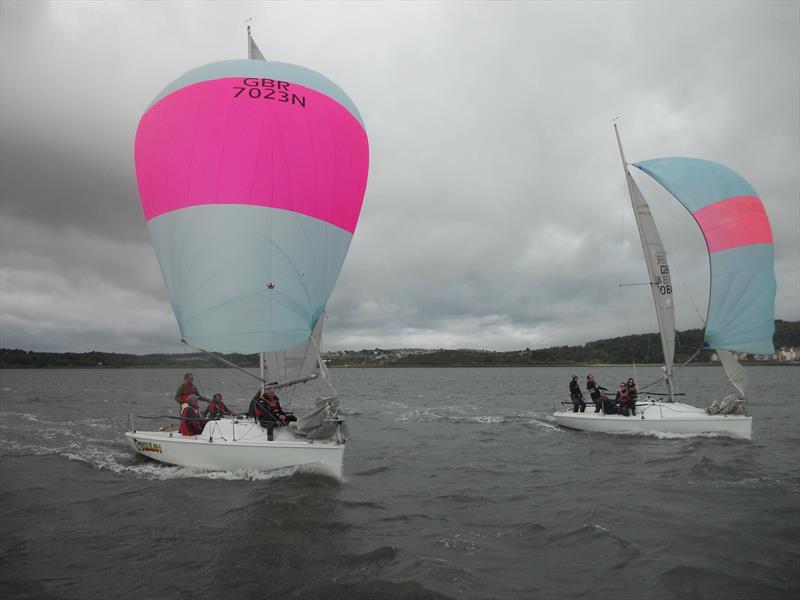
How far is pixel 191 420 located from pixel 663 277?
1449cm

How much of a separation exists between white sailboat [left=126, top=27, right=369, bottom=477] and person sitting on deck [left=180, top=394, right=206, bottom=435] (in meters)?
0.35

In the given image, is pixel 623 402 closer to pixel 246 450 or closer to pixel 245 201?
pixel 246 450

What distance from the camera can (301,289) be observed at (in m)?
9.23

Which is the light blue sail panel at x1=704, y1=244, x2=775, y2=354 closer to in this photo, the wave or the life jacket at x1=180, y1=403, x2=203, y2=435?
the wave

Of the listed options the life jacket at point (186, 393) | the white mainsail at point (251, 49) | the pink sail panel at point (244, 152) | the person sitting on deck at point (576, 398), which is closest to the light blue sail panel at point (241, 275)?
the pink sail panel at point (244, 152)

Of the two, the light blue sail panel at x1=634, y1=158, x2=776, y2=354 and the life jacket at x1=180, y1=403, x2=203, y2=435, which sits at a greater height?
the light blue sail panel at x1=634, y1=158, x2=776, y2=354

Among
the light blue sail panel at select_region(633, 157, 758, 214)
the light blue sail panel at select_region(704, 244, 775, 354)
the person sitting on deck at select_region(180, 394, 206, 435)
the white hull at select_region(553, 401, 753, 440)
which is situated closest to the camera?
the person sitting on deck at select_region(180, 394, 206, 435)

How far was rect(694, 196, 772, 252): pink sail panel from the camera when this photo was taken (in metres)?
15.0

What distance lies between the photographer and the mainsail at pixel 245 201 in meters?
8.88

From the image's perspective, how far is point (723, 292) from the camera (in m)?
15.0

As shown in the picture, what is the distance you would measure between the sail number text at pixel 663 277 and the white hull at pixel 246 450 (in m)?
12.1

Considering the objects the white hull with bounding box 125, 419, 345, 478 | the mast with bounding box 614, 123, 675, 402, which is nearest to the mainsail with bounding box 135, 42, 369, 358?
the white hull with bounding box 125, 419, 345, 478

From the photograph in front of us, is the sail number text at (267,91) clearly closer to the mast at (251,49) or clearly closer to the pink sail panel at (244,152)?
the pink sail panel at (244,152)

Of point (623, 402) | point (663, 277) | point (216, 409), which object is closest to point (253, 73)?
point (216, 409)
